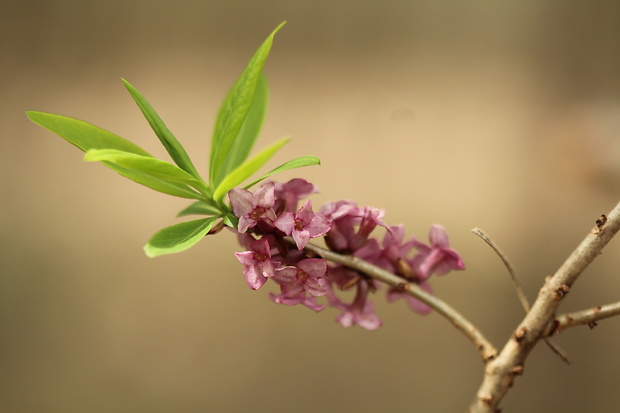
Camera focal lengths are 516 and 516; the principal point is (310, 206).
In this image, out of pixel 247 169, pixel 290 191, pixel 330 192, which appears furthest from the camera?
pixel 330 192

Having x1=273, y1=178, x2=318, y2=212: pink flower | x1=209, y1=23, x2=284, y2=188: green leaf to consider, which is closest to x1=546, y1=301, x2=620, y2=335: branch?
x1=273, y1=178, x2=318, y2=212: pink flower

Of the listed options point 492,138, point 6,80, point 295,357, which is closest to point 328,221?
point 295,357

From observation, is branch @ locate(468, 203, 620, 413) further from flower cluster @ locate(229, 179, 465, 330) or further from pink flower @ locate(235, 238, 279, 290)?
pink flower @ locate(235, 238, 279, 290)

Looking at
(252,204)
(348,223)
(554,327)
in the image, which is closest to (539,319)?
(554,327)

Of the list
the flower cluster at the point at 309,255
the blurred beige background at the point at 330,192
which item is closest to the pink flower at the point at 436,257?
the flower cluster at the point at 309,255

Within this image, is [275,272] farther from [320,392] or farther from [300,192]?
[320,392]

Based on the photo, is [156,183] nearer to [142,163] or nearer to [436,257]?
[142,163]
